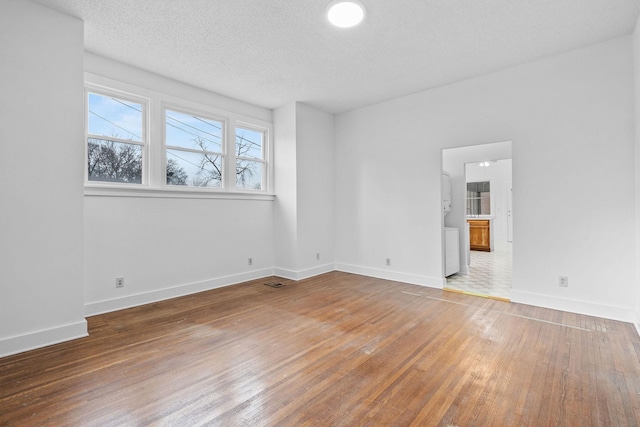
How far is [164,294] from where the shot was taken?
4012 mm

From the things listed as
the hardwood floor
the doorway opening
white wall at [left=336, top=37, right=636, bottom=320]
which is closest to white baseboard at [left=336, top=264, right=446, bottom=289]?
white wall at [left=336, top=37, right=636, bottom=320]

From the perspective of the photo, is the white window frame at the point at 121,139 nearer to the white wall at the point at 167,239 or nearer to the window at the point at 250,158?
the white wall at the point at 167,239

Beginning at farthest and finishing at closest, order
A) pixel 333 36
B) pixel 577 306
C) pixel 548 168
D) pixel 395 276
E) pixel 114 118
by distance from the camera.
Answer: pixel 395 276, pixel 114 118, pixel 548 168, pixel 577 306, pixel 333 36

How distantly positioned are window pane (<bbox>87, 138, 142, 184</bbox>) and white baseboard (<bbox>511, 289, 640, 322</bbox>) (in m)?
5.08

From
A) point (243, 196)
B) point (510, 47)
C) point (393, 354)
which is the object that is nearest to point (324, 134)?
point (243, 196)

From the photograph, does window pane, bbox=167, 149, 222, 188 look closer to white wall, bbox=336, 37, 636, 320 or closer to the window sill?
the window sill

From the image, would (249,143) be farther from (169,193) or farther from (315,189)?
(169,193)

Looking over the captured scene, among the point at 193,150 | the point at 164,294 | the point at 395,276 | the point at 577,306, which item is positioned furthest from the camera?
the point at 395,276

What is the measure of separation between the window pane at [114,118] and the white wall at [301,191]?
2.21 meters

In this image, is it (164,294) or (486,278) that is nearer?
(164,294)

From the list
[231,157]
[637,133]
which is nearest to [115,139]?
[231,157]

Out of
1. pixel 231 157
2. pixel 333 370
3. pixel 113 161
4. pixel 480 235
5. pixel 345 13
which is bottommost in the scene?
pixel 333 370

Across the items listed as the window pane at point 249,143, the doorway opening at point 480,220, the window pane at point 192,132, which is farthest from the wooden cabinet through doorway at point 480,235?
the window pane at point 192,132

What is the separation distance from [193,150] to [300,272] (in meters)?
2.55
